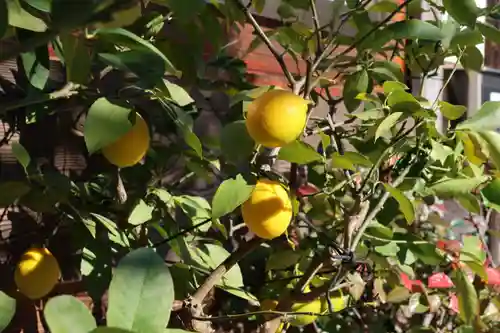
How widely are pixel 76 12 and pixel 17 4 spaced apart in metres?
0.16

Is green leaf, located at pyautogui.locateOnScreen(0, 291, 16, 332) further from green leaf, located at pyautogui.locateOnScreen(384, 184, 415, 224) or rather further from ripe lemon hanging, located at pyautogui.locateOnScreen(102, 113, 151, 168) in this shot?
green leaf, located at pyautogui.locateOnScreen(384, 184, 415, 224)

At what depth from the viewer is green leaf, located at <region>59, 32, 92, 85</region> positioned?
19.6 inches

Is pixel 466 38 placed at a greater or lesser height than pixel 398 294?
greater

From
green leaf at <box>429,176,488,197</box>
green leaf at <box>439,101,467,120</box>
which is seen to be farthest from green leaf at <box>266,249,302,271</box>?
green leaf at <box>439,101,467,120</box>

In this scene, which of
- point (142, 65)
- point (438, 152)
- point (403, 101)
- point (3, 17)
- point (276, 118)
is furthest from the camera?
point (438, 152)

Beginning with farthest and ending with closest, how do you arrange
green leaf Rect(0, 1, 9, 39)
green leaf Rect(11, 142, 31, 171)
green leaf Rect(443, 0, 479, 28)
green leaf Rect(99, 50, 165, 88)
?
green leaf Rect(11, 142, 31, 171) < green leaf Rect(443, 0, 479, 28) < green leaf Rect(99, 50, 165, 88) < green leaf Rect(0, 1, 9, 39)

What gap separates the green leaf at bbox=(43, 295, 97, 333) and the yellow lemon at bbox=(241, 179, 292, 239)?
32 centimetres

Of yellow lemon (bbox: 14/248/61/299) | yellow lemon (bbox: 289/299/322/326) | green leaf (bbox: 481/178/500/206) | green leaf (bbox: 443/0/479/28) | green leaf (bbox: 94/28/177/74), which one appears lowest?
yellow lemon (bbox: 289/299/322/326)

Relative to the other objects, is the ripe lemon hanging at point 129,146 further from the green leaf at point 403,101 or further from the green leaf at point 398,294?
the green leaf at point 398,294

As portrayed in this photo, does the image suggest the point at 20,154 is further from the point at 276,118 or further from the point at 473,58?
the point at 473,58

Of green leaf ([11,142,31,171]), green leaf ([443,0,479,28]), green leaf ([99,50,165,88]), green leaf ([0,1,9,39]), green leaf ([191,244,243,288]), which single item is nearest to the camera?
green leaf ([0,1,9,39])

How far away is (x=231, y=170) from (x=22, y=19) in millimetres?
443

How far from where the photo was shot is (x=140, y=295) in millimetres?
446

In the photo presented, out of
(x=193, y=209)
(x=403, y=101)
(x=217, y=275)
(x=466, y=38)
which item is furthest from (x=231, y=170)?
(x=466, y=38)
